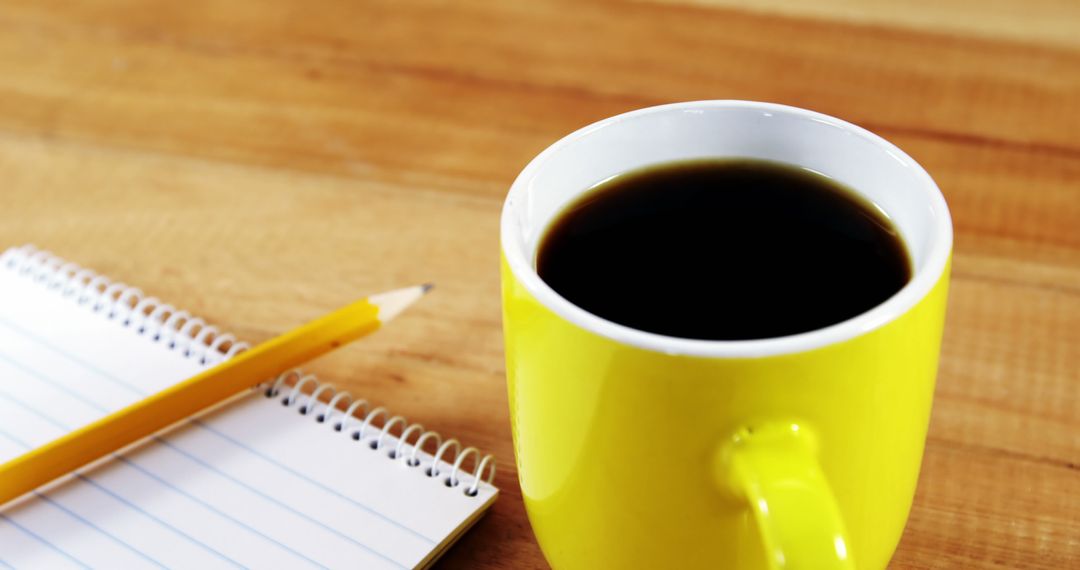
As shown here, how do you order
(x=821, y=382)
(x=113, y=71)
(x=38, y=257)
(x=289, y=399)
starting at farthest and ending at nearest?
(x=113, y=71)
(x=38, y=257)
(x=289, y=399)
(x=821, y=382)

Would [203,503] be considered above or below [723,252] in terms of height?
below

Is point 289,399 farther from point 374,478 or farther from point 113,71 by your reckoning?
point 113,71

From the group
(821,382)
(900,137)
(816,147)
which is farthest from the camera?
(900,137)

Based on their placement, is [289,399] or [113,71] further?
[113,71]

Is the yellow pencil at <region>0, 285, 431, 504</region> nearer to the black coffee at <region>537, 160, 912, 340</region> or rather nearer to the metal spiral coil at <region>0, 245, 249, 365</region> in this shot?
the metal spiral coil at <region>0, 245, 249, 365</region>

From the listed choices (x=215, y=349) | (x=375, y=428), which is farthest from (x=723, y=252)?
(x=215, y=349)

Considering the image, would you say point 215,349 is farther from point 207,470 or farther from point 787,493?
point 787,493

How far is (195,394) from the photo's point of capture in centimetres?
63

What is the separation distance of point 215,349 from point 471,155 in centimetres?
29

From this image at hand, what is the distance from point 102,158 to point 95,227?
0.33 ft

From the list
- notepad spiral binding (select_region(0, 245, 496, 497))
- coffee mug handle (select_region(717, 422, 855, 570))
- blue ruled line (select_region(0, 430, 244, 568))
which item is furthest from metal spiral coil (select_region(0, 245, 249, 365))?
coffee mug handle (select_region(717, 422, 855, 570))

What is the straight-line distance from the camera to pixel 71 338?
27.9 inches

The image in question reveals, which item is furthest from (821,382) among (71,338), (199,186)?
(199,186)

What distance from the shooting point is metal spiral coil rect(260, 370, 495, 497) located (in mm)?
604
